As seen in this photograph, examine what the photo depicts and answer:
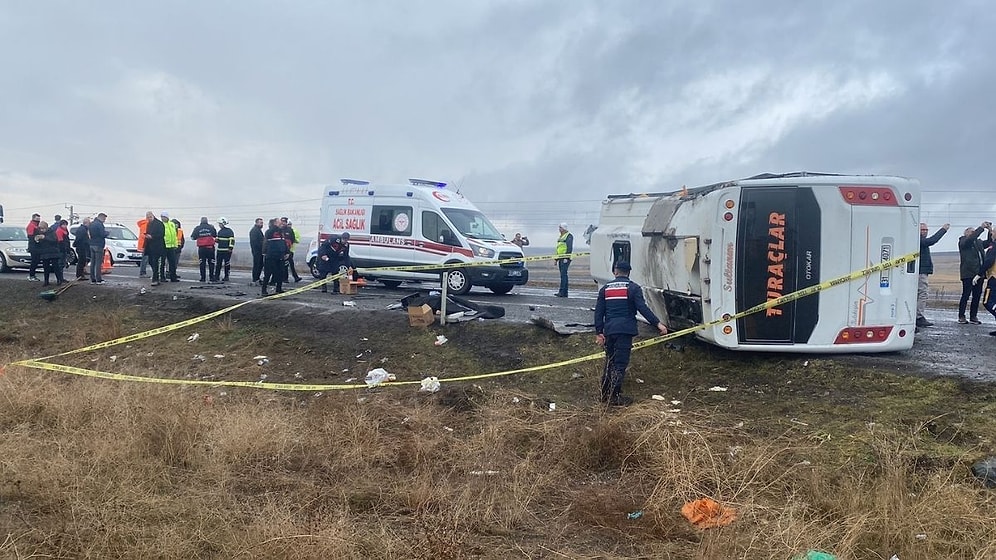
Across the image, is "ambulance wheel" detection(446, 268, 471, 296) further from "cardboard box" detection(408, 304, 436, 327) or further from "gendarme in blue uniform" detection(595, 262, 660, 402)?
"gendarme in blue uniform" detection(595, 262, 660, 402)

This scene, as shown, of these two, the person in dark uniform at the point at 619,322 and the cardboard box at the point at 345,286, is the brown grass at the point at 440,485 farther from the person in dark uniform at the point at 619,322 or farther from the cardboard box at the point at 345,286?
the cardboard box at the point at 345,286

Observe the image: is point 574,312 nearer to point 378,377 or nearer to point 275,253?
point 378,377

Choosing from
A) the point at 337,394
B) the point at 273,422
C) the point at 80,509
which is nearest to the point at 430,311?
the point at 337,394

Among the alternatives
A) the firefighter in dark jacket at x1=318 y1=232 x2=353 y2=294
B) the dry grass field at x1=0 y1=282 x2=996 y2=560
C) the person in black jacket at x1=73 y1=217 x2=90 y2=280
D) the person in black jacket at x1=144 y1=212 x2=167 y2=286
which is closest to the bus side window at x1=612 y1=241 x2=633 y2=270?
the dry grass field at x1=0 y1=282 x2=996 y2=560

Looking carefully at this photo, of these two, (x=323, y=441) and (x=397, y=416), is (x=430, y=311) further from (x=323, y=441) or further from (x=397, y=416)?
(x=323, y=441)

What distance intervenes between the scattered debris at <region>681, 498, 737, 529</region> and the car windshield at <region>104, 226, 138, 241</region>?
23948 millimetres

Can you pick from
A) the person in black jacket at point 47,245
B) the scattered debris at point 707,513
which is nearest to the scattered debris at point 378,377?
the scattered debris at point 707,513

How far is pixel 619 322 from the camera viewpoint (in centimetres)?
697

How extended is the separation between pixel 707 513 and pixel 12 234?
23196mm

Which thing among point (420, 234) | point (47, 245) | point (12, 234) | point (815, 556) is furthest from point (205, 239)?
point (815, 556)

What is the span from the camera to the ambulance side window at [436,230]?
49.9 ft

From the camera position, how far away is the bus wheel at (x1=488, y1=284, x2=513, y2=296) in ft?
50.3

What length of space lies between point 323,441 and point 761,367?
190 inches

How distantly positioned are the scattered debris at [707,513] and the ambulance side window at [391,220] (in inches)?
468
